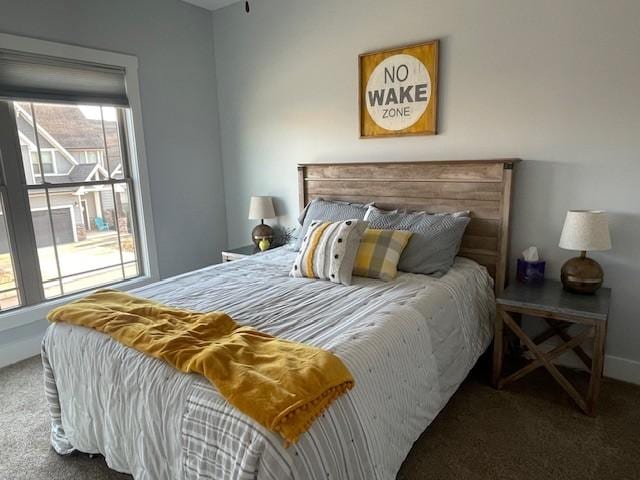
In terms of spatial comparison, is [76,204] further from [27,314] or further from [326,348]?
[326,348]

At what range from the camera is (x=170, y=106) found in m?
3.60

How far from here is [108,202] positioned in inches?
132

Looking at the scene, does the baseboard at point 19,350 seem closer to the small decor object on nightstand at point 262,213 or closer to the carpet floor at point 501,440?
the carpet floor at point 501,440

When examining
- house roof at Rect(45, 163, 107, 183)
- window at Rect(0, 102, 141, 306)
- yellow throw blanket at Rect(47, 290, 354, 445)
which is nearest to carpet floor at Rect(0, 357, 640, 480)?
yellow throw blanket at Rect(47, 290, 354, 445)

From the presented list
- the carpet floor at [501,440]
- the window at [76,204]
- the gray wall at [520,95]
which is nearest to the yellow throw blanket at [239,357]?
the carpet floor at [501,440]

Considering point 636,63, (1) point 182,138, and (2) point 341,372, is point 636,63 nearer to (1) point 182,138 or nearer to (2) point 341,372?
(2) point 341,372

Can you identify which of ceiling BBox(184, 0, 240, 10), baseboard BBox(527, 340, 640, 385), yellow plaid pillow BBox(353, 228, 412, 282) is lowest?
baseboard BBox(527, 340, 640, 385)

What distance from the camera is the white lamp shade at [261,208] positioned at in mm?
3607

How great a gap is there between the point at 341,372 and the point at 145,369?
0.70 metres

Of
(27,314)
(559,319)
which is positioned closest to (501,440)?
(559,319)

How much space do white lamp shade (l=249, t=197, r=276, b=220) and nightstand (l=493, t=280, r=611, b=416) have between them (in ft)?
6.79

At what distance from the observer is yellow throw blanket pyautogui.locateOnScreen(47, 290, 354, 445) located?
1.16 metres

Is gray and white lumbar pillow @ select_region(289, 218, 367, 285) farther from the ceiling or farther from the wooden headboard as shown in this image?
the ceiling

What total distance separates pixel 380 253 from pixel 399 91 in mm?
1253
